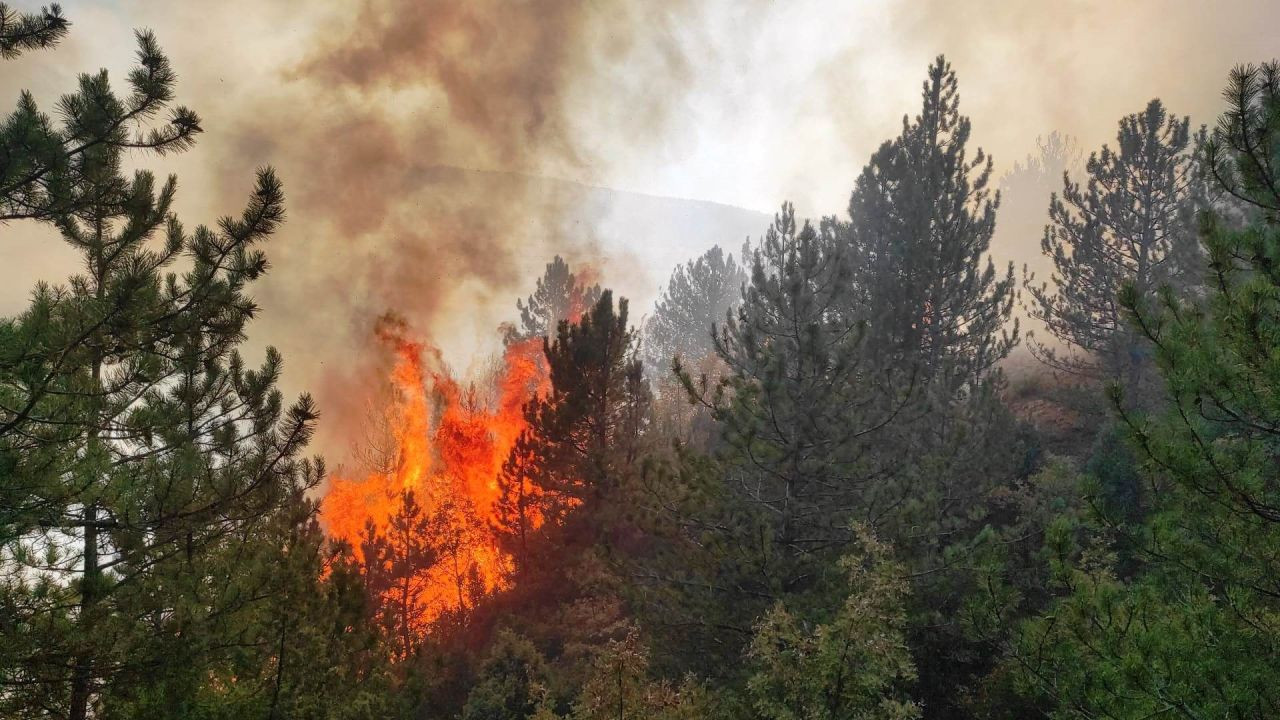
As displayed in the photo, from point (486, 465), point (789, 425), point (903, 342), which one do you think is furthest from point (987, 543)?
point (486, 465)

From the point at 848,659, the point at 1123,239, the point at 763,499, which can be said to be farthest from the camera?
the point at 1123,239

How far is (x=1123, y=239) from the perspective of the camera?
64.3 ft

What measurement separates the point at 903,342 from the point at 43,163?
59.5 feet

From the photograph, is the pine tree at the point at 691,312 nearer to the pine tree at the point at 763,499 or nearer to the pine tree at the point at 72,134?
the pine tree at the point at 763,499

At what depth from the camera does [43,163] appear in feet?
14.8

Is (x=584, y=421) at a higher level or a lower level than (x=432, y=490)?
lower

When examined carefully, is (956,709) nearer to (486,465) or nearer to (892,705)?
(892,705)

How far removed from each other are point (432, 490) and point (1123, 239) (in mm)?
33854

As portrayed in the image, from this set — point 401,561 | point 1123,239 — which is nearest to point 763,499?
point 401,561

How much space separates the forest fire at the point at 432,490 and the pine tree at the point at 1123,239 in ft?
72.7

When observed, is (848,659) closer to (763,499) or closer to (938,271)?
(763,499)

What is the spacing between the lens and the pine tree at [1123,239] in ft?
61.2

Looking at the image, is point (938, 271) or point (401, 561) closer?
point (938, 271)

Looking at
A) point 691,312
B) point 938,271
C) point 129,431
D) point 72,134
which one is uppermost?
point 691,312
